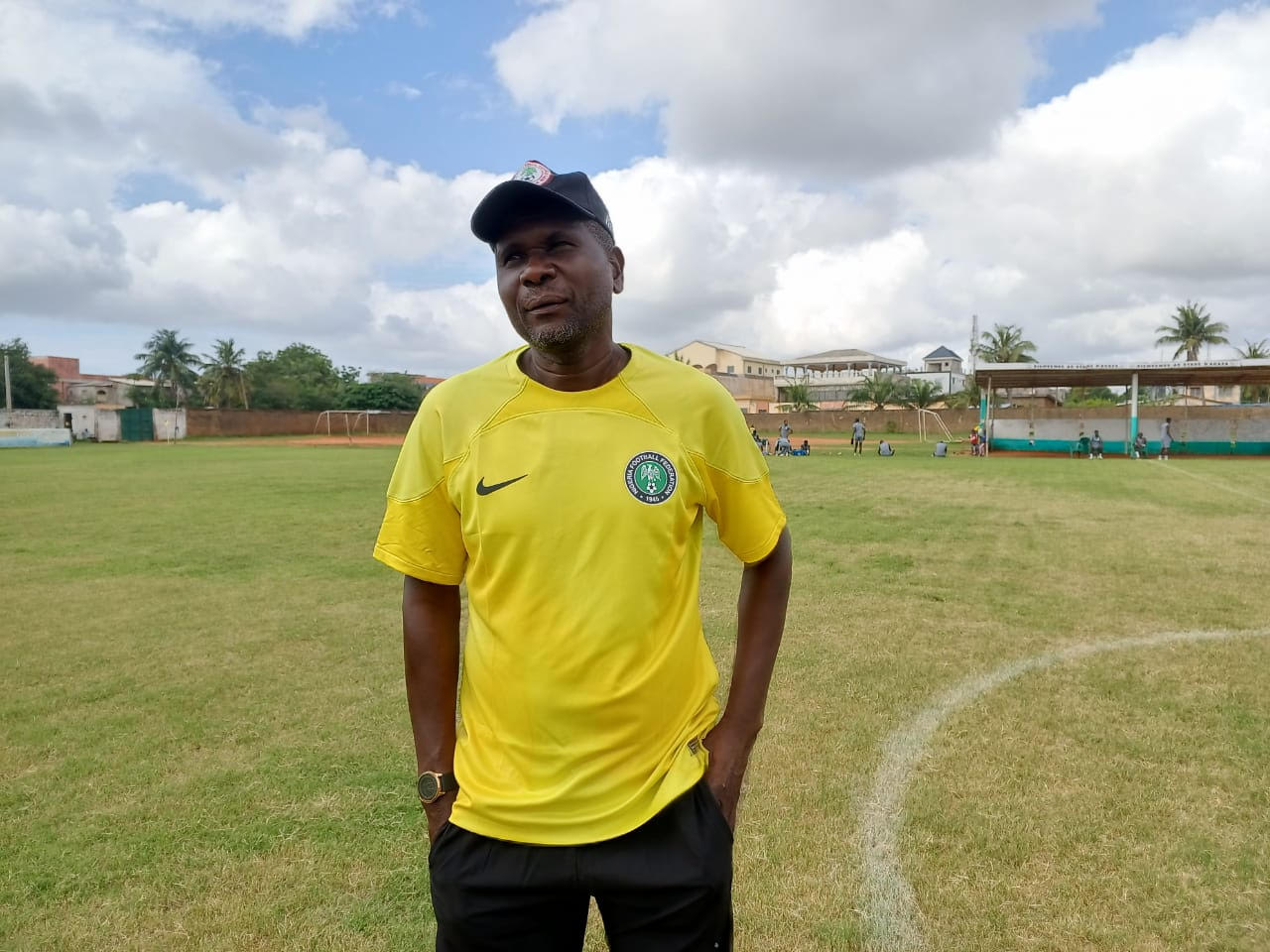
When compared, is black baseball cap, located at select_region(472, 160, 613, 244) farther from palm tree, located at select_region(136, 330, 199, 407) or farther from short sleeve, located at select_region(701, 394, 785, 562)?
palm tree, located at select_region(136, 330, 199, 407)

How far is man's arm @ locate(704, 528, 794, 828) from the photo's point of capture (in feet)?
5.99

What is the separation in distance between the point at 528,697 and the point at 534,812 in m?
0.22

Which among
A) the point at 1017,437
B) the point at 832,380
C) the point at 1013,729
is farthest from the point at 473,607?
the point at 832,380

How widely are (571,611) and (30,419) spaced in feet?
212

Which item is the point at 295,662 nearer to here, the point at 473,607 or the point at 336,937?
the point at 336,937

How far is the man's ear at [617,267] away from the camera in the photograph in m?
1.91

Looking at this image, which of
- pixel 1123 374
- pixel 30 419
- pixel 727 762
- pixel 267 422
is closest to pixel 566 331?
pixel 727 762

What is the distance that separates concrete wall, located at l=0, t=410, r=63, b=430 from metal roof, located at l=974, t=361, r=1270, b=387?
177 feet

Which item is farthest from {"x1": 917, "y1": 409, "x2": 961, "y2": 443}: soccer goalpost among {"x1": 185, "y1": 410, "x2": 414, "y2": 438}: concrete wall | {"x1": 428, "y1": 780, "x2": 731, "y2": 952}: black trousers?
{"x1": 428, "y1": 780, "x2": 731, "y2": 952}: black trousers

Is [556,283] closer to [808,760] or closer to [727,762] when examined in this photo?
[727,762]

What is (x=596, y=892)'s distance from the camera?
1.61 meters

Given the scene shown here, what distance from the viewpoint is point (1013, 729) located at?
15.0 feet

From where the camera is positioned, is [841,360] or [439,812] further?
[841,360]

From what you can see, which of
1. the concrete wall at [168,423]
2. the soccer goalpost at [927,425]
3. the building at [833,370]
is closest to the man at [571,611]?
the soccer goalpost at [927,425]
